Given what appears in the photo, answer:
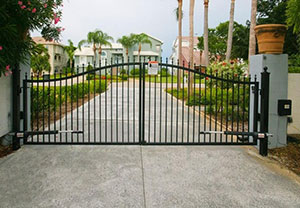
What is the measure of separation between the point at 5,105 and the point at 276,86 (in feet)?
17.1

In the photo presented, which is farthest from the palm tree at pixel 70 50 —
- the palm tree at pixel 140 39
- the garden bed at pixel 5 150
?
the garden bed at pixel 5 150

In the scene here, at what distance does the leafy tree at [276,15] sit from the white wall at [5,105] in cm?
2863

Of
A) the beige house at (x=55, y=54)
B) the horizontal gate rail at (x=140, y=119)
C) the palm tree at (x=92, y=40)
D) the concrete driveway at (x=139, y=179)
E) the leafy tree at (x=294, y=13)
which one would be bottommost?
the concrete driveway at (x=139, y=179)

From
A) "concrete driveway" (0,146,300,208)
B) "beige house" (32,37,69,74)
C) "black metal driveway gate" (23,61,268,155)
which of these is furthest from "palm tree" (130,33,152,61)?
"concrete driveway" (0,146,300,208)

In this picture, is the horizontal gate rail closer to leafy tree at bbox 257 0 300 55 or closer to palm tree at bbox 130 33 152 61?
leafy tree at bbox 257 0 300 55

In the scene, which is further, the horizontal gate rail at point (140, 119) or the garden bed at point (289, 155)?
the horizontal gate rail at point (140, 119)

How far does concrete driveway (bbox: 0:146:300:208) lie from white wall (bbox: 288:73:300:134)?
6.96 feet

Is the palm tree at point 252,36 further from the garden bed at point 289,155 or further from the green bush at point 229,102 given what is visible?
the garden bed at point 289,155

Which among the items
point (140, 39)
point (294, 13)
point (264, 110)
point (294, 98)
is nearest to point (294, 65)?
point (294, 98)

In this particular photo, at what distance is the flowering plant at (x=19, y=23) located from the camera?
4539 millimetres

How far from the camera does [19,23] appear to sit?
192 inches

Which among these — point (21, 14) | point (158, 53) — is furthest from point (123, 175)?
point (158, 53)

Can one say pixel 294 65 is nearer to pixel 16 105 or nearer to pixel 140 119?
pixel 140 119

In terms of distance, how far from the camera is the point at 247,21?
34.7 m
